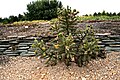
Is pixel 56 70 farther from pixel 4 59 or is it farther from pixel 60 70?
pixel 4 59

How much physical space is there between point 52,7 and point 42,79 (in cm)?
686

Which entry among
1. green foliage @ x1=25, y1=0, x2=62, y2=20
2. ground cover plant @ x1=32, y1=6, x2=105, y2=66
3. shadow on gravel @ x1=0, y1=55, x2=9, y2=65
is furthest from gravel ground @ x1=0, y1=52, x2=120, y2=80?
green foliage @ x1=25, y1=0, x2=62, y2=20

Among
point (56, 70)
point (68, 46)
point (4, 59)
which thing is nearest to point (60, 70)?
point (56, 70)

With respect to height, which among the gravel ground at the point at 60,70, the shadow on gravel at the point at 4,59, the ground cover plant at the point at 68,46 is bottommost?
the gravel ground at the point at 60,70

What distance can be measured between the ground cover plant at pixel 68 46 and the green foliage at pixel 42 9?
4903mm

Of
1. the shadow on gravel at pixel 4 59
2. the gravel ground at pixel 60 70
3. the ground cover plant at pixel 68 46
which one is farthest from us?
the shadow on gravel at pixel 4 59

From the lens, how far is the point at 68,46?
938cm

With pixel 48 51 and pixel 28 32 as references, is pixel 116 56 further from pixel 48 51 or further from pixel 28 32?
pixel 28 32

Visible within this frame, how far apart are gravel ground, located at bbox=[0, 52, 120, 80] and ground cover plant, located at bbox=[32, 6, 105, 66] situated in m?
0.18

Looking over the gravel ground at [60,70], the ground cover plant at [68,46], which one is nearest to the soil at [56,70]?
the gravel ground at [60,70]

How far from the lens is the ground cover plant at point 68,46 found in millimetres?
9484

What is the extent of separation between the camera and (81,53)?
31.7 feet

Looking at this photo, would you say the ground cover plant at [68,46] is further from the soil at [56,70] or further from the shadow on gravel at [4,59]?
the shadow on gravel at [4,59]

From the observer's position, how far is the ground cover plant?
9484mm
